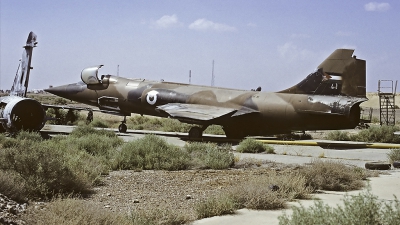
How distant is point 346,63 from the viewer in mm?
19609

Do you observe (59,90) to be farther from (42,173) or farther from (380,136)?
(42,173)

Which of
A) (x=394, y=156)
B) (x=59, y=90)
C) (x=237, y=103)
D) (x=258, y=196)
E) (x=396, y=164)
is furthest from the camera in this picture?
(x=59, y=90)

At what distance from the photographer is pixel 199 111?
22.4 meters

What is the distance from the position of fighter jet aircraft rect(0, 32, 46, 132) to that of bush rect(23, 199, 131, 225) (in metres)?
14.2

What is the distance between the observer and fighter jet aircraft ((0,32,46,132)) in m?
20.0

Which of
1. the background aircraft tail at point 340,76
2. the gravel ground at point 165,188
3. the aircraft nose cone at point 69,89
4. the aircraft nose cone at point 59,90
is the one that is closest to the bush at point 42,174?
the gravel ground at point 165,188

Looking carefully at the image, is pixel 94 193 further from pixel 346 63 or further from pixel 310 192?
pixel 346 63

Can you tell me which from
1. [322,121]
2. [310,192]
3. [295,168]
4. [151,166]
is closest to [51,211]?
[310,192]

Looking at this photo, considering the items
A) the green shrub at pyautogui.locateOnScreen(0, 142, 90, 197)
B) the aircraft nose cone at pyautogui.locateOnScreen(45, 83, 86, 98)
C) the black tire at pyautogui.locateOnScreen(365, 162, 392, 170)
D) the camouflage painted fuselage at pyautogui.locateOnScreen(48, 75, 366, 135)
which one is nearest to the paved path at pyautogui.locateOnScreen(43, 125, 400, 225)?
the black tire at pyautogui.locateOnScreen(365, 162, 392, 170)

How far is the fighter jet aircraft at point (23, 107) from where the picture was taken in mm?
19997

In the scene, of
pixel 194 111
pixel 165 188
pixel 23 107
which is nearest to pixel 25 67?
pixel 23 107

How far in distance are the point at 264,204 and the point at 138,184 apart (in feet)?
12.1

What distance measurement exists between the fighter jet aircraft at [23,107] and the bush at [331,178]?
13643mm

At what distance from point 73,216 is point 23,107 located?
1579cm
